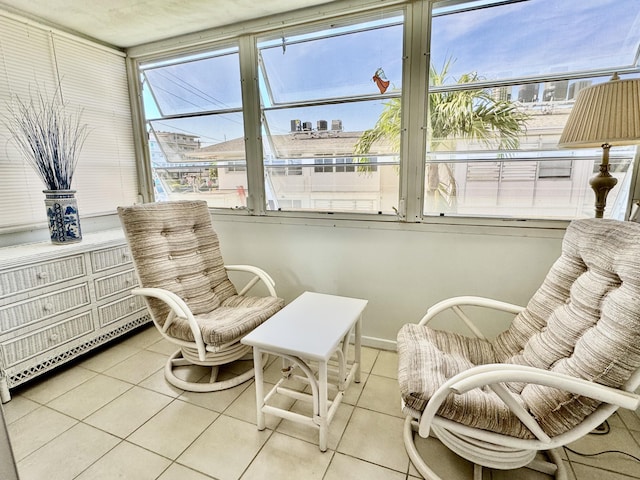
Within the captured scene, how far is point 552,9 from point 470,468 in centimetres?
233

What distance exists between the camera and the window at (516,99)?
176 centimetres

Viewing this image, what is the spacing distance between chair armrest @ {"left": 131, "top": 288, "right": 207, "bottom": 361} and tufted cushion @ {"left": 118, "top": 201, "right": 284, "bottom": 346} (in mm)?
42

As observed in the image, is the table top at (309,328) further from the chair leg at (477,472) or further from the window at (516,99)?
the window at (516,99)

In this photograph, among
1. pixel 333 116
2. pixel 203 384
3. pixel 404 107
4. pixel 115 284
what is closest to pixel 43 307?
pixel 115 284

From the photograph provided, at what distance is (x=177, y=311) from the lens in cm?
182

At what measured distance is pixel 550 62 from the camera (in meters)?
1.82

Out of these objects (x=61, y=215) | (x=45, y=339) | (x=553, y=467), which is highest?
(x=61, y=215)

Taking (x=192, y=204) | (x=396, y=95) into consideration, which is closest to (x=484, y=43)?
(x=396, y=95)

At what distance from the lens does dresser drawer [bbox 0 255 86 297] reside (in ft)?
6.08

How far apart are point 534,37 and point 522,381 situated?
5.97ft

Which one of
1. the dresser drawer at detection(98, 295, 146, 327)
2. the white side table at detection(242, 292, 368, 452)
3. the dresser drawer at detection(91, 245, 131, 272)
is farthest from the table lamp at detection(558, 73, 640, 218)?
the dresser drawer at detection(98, 295, 146, 327)

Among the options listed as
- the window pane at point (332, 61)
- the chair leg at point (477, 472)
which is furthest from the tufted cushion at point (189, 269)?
the chair leg at point (477, 472)

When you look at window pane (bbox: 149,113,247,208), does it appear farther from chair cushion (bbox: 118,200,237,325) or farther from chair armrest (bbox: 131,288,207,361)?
chair armrest (bbox: 131,288,207,361)

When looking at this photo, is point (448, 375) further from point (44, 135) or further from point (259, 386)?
point (44, 135)
